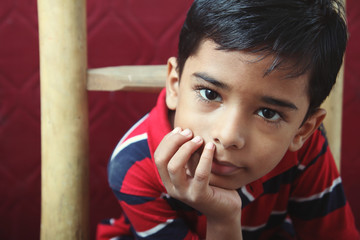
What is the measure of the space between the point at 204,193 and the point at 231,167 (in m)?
0.05

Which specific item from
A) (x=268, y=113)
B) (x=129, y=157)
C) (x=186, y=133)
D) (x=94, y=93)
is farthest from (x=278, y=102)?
(x=94, y=93)

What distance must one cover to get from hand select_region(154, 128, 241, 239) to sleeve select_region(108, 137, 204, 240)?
0.26ft

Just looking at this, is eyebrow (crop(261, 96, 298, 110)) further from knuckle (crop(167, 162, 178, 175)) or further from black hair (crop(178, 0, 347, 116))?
knuckle (crop(167, 162, 178, 175))

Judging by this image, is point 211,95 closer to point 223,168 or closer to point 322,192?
point 223,168

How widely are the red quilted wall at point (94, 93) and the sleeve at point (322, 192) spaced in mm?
380

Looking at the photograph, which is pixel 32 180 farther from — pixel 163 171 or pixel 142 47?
pixel 163 171

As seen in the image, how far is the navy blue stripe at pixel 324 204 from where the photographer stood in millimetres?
747

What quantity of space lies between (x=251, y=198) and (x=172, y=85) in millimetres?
243

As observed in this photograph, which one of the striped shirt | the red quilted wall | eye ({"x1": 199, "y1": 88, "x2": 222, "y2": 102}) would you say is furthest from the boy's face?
the red quilted wall

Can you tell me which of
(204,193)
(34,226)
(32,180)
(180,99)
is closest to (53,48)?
(180,99)

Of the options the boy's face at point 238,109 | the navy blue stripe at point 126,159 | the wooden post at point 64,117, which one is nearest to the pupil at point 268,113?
the boy's face at point 238,109

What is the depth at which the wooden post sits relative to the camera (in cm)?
62

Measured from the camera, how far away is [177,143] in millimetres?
527

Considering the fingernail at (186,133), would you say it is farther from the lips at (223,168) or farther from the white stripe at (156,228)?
the white stripe at (156,228)
